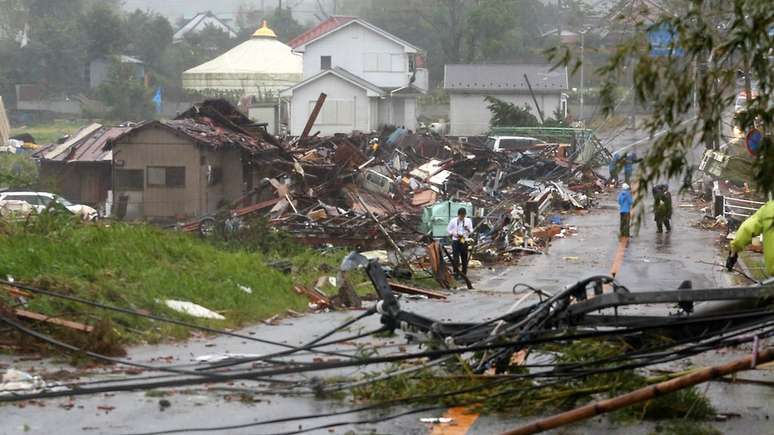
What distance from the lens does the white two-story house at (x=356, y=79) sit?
66.1 metres

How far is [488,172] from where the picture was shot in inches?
1871

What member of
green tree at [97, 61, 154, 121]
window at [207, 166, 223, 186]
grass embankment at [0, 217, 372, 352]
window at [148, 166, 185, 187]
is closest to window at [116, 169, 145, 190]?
window at [148, 166, 185, 187]

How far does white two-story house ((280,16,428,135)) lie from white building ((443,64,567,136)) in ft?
8.01

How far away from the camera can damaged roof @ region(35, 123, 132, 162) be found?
38.8m

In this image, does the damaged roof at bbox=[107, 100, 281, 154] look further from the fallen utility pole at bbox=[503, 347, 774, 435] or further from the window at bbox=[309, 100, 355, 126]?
the fallen utility pole at bbox=[503, 347, 774, 435]

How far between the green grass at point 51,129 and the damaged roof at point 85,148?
23791 millimetres

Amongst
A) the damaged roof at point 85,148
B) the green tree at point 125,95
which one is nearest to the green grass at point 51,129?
the green tree at point 125,95

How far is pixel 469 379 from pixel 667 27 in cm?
333

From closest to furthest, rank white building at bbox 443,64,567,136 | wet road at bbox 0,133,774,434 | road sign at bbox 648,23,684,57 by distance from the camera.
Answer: road sign at bbox 648,23,684,57
wet road at bbox 0,133,774,434
white building at bbox 443,64,567,136

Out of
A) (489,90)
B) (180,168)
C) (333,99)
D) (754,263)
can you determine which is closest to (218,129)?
(180,168)

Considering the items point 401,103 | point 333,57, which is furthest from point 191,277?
point 333,57

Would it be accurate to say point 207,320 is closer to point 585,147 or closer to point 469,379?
point 469,379

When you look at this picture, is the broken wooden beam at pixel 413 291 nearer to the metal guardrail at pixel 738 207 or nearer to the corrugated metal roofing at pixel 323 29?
the metal guardrail at pixel 738 207

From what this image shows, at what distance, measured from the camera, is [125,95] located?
72.6m
